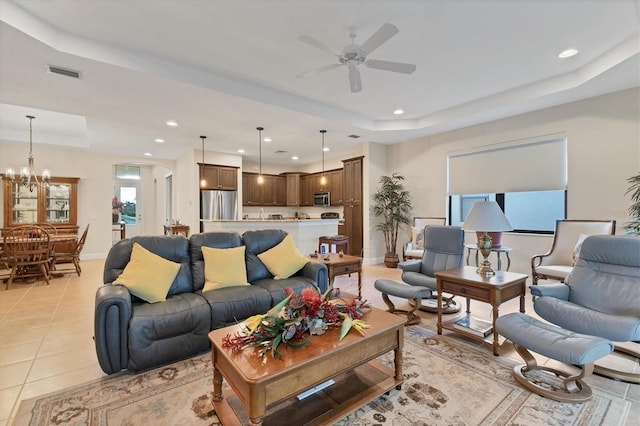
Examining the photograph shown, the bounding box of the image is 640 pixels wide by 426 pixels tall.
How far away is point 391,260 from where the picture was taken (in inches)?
249

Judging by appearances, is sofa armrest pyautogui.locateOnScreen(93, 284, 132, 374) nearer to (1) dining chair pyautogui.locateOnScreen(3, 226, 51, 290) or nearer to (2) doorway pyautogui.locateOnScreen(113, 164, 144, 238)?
(1) dining chair pyautogui.locateOnScreen(3, 226, 51, 290)

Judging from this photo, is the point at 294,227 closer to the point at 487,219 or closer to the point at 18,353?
the point at 487,219

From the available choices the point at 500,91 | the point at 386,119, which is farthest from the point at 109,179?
the point at 500,91

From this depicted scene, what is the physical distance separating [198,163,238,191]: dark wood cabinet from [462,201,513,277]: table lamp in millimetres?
5978

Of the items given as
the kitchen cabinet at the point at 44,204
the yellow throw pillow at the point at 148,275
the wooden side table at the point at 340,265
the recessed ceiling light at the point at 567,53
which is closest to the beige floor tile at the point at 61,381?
the yellow throw pillow at the point at 148,275

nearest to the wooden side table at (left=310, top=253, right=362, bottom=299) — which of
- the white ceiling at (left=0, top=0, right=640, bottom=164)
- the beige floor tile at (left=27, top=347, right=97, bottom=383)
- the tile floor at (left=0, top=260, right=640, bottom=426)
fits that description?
the tile floor at (left=0, top=260, right=640, bottom=426)

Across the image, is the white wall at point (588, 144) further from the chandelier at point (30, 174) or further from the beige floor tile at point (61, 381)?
the chandelier at point (30, 174)

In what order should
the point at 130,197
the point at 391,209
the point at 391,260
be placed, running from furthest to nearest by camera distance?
1. the point at 130,197
2. the point at 391,209
3. the point at 391,260

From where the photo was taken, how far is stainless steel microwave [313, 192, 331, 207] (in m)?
8.12

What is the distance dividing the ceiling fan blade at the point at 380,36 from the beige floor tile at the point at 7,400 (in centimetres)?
365

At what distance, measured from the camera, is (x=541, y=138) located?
460 cm

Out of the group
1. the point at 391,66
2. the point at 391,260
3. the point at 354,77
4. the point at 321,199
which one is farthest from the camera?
the point at 321,199

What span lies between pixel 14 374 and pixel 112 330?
902 mm

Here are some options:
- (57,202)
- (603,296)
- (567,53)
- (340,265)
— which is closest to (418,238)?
(340,265)
